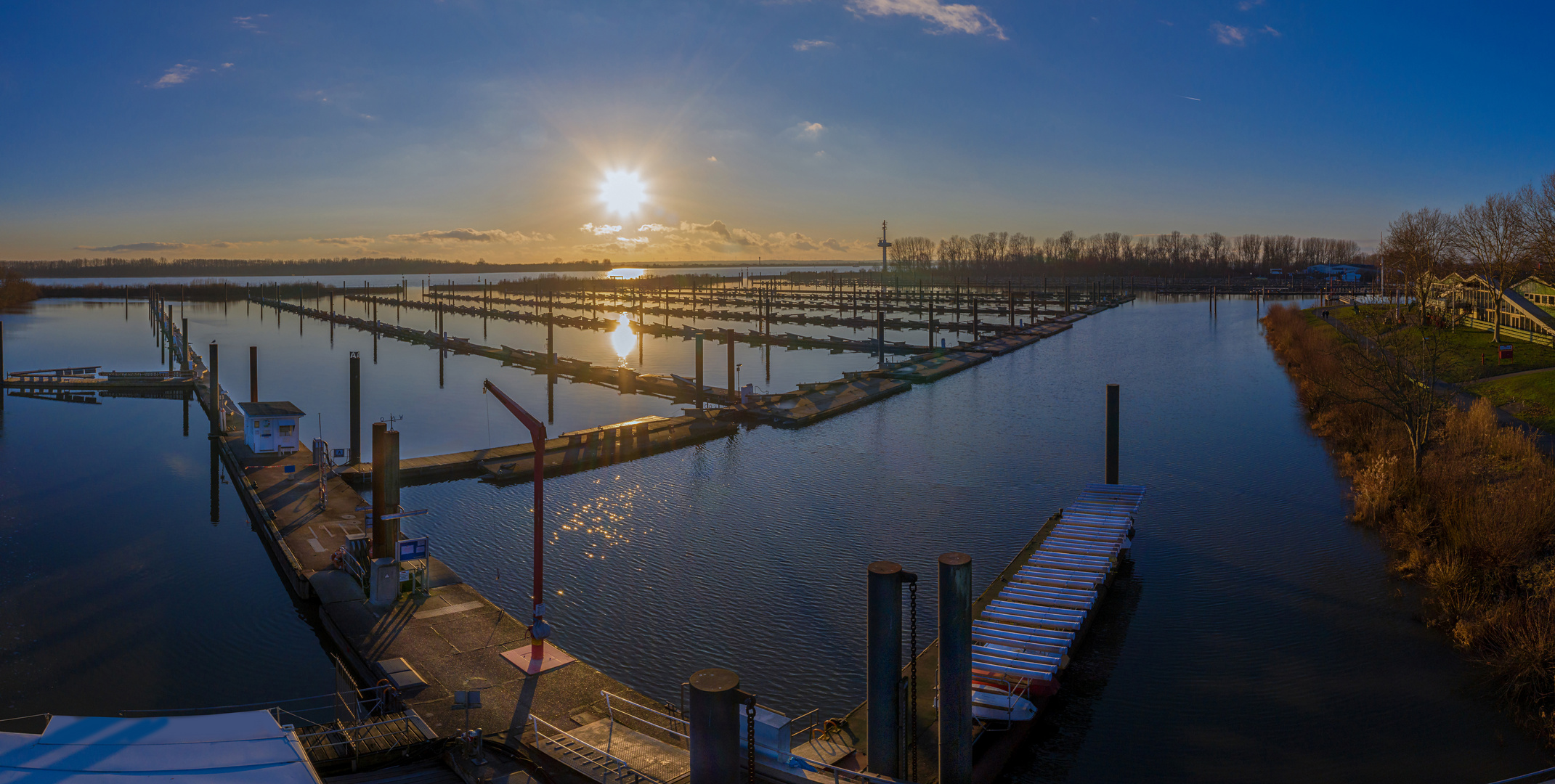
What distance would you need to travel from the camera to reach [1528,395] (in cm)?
2666

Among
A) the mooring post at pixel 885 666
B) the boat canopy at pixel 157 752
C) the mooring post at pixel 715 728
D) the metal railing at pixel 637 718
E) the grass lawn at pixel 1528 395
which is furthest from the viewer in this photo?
the grass lawn at pixel 1528 395

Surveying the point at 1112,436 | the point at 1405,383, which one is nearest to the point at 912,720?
the point at 1112,436

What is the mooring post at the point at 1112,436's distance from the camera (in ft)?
70.9

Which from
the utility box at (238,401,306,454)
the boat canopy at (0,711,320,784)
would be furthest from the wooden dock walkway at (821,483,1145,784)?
the utility box at (238,401,306,454)

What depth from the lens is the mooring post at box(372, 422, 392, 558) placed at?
15.3 metres

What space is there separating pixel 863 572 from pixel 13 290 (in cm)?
15066

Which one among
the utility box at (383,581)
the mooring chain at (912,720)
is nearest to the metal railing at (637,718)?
the mooring chain at (912,720)

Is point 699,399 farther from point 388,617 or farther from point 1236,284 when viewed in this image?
point 1236,284

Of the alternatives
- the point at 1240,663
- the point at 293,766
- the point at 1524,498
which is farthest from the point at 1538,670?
the point at 293,766

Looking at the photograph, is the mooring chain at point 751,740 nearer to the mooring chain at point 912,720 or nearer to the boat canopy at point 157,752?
the mooring chain at point 912,720

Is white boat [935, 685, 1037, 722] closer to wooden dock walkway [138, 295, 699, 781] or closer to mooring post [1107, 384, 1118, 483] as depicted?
wooden dock walkway [138, 295, 699, 781]

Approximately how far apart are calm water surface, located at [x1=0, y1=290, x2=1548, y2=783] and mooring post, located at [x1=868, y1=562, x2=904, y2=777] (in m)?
2.65

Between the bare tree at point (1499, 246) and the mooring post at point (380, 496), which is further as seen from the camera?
the bare tree at point (1499, 246)

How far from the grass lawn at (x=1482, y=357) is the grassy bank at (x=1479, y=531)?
3514 millimetres
